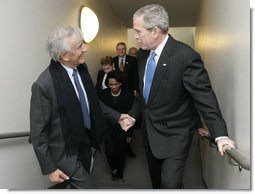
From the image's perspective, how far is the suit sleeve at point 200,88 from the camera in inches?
50.9

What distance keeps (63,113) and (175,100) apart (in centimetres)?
47

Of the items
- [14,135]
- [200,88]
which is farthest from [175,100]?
[14,135]

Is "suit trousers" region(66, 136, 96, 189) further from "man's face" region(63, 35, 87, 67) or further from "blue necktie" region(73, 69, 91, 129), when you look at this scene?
"man's face" region(63, 35, 87, 67)

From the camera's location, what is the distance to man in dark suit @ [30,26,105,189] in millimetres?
1332

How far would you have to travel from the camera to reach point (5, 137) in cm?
144

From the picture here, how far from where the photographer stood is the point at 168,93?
142 centimetres

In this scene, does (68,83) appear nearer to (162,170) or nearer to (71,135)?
(71,135)

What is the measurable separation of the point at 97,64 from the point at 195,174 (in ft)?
5.55

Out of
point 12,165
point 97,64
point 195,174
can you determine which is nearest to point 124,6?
point 97,64

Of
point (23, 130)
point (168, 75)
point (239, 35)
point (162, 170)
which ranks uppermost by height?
point (239, 35)

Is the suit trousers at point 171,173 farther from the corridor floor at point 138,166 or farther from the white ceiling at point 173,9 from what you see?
the white ceiling at point 173,9

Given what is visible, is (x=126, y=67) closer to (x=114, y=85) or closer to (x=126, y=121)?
(x=114, y=85)

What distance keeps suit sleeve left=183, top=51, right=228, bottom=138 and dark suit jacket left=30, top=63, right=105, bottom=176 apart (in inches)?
21.2

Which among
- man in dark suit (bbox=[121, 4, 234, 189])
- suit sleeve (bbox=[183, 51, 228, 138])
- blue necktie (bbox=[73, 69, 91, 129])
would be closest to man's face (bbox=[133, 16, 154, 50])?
man in dark suit (bbox=[121, 4, 234, 189])
